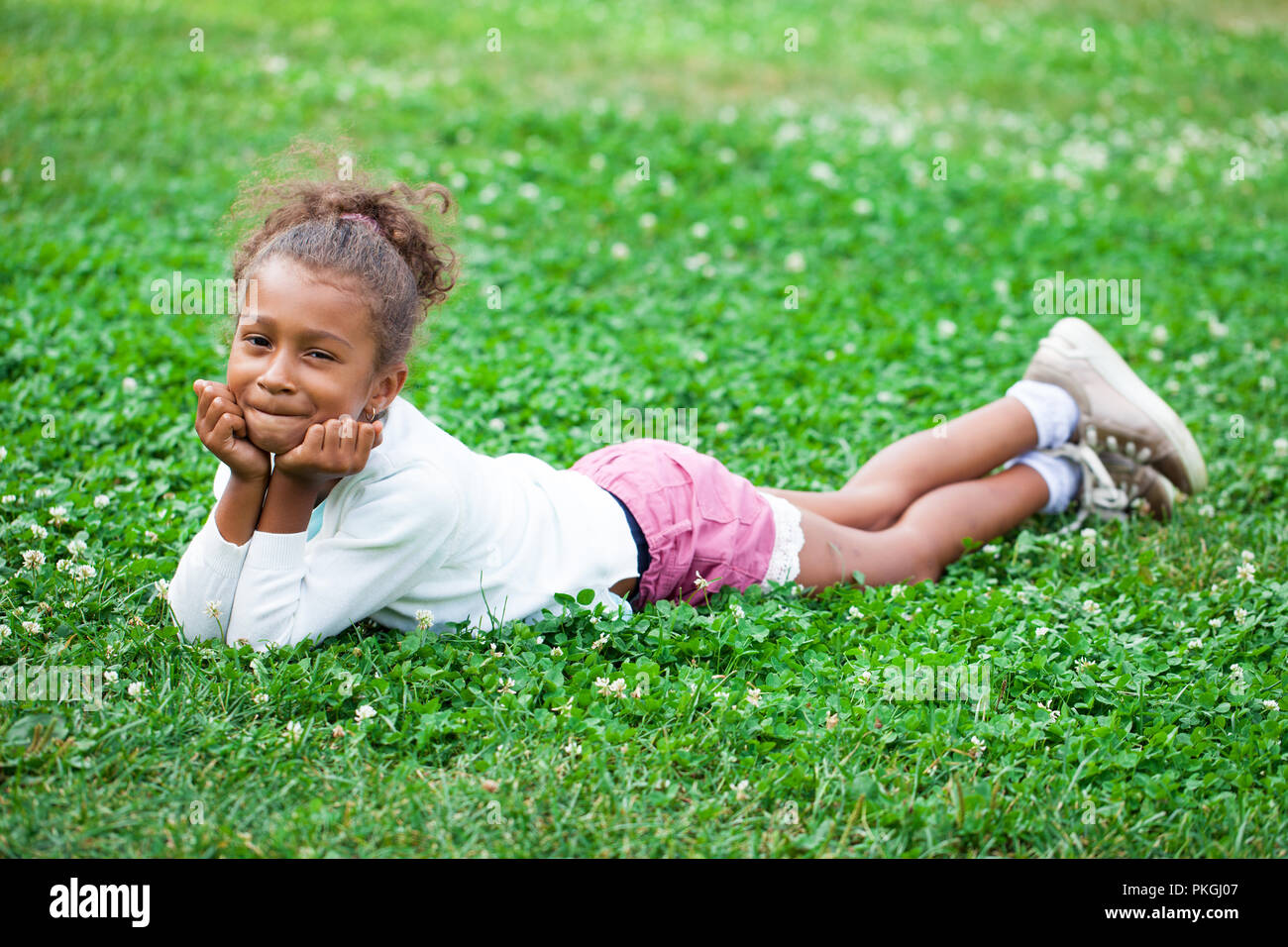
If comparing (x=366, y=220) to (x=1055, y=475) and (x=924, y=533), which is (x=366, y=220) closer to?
(x=924, y=533)

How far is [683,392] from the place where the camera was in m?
5.00

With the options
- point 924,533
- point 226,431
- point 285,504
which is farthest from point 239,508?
point 924,533

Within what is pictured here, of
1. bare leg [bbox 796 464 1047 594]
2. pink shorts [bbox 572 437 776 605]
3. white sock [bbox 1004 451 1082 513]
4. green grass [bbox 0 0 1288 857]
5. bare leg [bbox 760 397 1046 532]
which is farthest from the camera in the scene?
white sock [bbox 1004 451 1082 513]

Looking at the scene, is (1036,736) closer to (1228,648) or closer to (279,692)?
(1228,648)

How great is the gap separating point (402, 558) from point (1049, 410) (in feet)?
8.22

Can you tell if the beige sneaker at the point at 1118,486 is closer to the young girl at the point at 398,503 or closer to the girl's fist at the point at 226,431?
the young girl at the point at 398,503

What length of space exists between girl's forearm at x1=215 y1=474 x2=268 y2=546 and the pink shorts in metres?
1.01

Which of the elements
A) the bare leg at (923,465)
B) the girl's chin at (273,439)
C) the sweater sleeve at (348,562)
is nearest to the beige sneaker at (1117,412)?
the bare leg at (923,465)

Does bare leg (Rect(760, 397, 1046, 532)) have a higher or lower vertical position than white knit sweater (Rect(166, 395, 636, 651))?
higher

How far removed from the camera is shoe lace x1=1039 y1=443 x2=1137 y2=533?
4.21 meters

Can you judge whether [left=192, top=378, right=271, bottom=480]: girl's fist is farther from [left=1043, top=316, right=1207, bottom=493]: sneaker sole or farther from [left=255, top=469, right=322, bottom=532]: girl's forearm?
[left=1043, top=316, right=1207, bottom=493]: sneaker sole

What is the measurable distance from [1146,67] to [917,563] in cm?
921

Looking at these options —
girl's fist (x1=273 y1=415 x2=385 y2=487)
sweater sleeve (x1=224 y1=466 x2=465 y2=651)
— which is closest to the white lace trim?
sweater sleeve (x1=224 y1=466 x2=465 y2=651)

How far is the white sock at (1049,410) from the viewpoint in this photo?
4211 mm
